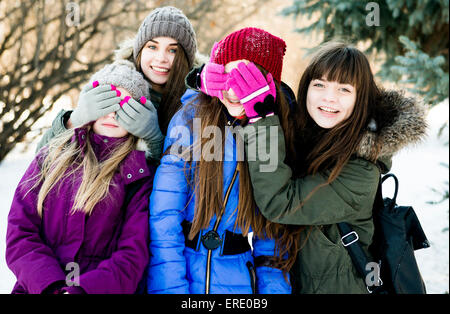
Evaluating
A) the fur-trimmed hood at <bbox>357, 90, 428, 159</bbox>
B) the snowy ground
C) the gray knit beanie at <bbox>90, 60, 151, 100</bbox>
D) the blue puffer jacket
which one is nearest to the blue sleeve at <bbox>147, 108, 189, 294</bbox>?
the blue puffer jacket

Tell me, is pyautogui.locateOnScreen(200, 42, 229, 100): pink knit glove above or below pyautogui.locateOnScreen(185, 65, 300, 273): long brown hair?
above

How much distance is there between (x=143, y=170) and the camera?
6.74ft

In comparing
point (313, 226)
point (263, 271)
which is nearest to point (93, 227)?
point (263, 271)

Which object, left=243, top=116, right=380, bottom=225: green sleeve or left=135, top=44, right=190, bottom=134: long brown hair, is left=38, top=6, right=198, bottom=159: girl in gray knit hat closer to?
left=135, top=44, right=190, bottom=134: long brown hair

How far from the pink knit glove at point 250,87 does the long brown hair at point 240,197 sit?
11 cm

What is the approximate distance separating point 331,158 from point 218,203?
0.61 metres

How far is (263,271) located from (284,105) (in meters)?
0.82

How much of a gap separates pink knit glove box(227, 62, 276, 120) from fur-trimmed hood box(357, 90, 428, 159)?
51 centimetres

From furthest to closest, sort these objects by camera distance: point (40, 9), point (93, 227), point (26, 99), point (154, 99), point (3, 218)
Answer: point (26, 99)
point (40, 9)
point (3, 218)
point (154, 99)
point (93, 227)

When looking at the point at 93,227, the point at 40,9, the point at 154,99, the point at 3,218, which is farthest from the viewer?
the point at 40,9

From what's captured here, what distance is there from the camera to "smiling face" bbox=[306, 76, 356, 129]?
2.05m

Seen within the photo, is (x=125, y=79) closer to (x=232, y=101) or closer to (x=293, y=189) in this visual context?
(x=232, y=101)

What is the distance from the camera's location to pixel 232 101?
199 cm

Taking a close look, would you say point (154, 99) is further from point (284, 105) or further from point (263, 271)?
point (263, 271)
